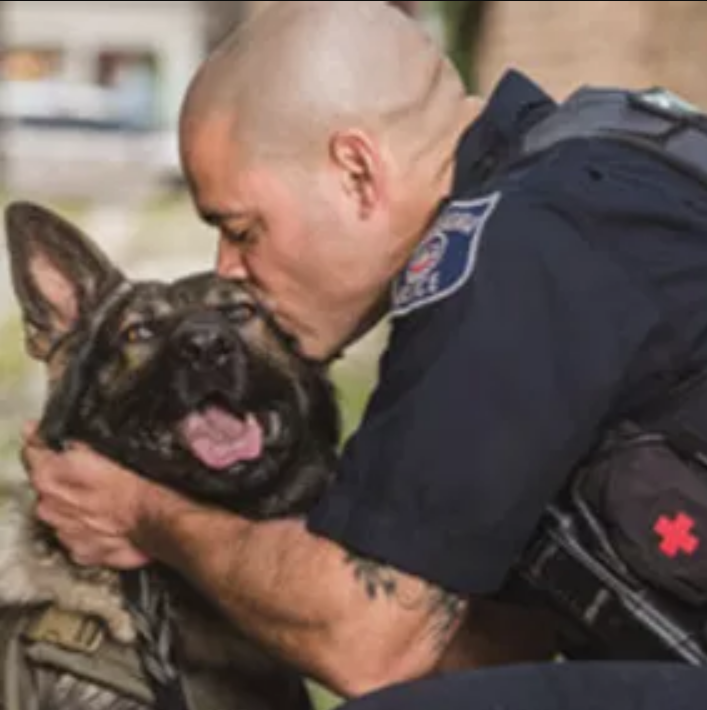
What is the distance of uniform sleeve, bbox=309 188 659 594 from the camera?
2.94 metres

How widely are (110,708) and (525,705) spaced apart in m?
0.97

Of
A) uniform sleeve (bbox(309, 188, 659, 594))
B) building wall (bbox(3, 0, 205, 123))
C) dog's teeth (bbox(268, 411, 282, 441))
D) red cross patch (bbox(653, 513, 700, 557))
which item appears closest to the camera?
uniform sleeve (bbox(309, 188, 659, 594))

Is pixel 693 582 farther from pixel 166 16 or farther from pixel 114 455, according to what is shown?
pixel 166 16

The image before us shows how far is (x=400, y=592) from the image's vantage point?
121 inches

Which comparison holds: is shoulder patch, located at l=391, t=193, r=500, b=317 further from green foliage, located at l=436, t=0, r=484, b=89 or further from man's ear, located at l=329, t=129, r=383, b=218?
green foliage, located at l=436, t=0, r=484, b=89

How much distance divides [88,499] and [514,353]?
89 cm

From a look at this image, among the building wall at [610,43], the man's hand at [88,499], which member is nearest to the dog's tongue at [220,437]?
the man's hand at [88,499]

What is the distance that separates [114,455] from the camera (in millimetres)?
3553

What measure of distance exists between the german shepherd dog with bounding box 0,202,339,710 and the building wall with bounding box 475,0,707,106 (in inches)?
196

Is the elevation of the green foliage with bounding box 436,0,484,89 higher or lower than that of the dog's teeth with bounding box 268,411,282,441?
lower

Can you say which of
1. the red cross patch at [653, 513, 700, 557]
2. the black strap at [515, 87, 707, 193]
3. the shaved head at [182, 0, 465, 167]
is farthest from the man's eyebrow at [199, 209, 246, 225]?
the red cross patch at [653, 513, 700, 557]

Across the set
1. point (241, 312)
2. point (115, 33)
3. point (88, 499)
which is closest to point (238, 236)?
point (241, 312)

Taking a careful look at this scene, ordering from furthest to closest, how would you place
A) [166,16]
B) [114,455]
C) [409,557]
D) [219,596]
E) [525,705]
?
[166,16], [114,455], [219,596], [409,557], [525,705]

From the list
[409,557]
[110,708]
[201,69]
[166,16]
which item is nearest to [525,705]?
[409,557]
